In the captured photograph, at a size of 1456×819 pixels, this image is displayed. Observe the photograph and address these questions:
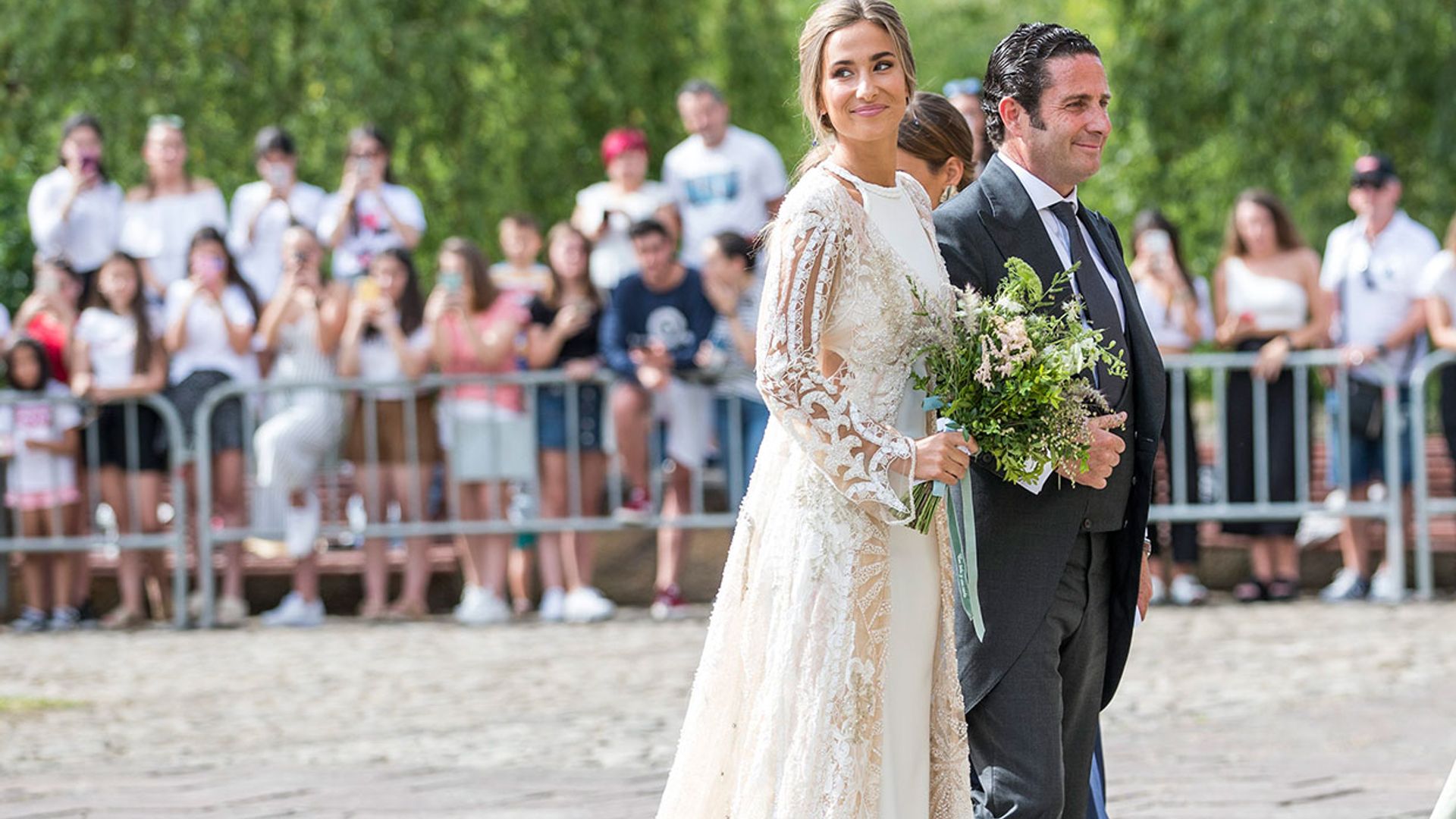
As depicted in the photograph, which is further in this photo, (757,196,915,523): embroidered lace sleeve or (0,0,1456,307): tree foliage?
(0,0,1456,307): tree foliage

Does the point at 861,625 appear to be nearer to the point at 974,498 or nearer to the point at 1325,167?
the point at 974,498

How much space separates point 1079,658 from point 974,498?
404 millimetres

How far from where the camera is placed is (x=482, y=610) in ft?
39.1

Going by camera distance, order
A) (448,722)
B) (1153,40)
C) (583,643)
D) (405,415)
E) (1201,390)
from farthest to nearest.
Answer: (1153,40) → (1201,390) → (405,415) → (583,643) → (448,722)

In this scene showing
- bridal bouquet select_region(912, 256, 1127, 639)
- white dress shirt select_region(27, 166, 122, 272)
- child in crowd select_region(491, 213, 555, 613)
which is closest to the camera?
bridal bouquet select_region(912, 256, 1127, 639)

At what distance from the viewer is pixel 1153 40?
20406 millimetres

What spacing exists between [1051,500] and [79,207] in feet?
30.5

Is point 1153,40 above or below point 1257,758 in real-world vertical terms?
above

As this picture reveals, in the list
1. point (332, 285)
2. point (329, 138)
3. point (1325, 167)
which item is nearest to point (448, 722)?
point (332, 285)

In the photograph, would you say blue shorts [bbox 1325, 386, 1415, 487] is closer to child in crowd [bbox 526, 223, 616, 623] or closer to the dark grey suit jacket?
child in crowd [bbox 526, 223, 616, 623]

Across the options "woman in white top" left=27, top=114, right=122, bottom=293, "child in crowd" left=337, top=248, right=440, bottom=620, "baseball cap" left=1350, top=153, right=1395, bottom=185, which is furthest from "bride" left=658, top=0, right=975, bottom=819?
"woman in white top" left=27, top=114, right=122, bottom=293

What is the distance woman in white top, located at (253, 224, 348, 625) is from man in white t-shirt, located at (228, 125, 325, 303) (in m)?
0.46

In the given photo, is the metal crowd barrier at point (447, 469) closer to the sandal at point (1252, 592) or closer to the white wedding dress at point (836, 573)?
the sandal at point (1252, 592)

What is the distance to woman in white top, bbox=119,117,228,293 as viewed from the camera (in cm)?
1270
